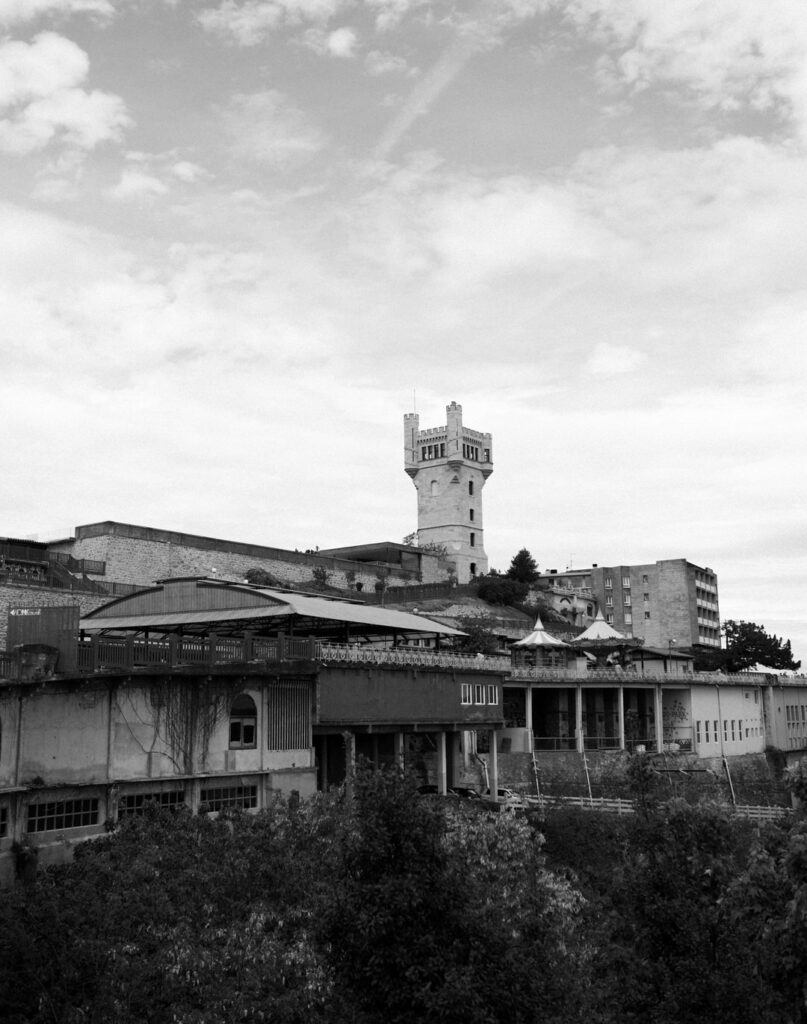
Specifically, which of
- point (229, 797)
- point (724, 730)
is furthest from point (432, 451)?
point (229, 797)

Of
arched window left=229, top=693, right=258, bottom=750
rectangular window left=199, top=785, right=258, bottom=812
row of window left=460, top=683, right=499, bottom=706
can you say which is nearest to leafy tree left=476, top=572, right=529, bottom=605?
row of window left=460, top=683, right=499, bottom=706

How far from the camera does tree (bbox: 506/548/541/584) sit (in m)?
111

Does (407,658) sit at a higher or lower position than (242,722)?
higher

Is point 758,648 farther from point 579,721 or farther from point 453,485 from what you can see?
point 579,721

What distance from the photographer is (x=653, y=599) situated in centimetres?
13275

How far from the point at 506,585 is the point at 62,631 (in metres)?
69.5

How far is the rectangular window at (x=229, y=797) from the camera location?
33344 millimetres

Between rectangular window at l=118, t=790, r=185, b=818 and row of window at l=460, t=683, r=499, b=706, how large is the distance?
50.9 ft

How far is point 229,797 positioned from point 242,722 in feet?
7.99

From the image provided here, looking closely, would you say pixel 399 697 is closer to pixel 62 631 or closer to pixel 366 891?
pixel 62 631

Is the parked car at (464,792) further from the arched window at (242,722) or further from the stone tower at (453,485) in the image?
the stone tower at (453,485)

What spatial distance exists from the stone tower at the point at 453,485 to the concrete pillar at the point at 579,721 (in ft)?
180

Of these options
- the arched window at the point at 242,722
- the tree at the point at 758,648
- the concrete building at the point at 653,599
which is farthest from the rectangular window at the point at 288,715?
the concrete building at the point at 653,599

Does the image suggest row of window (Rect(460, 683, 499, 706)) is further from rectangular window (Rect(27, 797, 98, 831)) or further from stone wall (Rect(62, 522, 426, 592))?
stone wall (Rect(62, 522, 426, 592))
